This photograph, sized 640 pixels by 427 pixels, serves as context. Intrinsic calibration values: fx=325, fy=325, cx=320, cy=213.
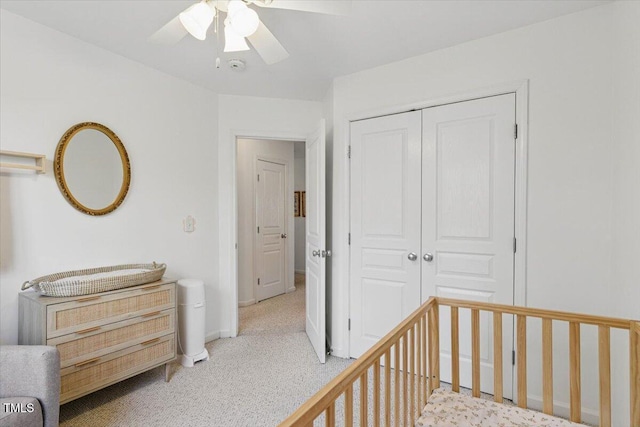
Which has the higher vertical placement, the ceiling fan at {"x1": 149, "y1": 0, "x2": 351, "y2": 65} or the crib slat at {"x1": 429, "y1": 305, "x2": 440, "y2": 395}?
the ceiling fan at {"x1": 149, "y1": 0, "x2": 351, "y2": 65}

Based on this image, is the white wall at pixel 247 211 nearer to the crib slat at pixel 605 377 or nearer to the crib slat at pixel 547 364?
the crib slat at pixel 547 364

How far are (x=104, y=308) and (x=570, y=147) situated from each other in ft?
9.41

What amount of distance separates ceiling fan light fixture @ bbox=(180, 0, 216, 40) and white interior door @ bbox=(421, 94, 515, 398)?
5.11 ft

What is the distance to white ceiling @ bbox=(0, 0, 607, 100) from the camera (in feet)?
5.79

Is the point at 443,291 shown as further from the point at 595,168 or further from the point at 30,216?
the point at 30,216

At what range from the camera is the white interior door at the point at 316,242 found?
2602 mm

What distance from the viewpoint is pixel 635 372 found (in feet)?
4.12

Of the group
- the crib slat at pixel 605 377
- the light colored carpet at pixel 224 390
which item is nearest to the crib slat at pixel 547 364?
the crib slat at pixel 605 377

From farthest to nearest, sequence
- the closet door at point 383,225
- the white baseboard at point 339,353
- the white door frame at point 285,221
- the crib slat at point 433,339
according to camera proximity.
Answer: the white door frame at point 285,221 < the white baseboard at point 339,353 < the closet door at point 383,225 < the crib slat at point 433,339

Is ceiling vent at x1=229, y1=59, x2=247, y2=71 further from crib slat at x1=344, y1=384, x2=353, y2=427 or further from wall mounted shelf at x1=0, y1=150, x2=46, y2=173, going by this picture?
crib slat at x1=344, y1=384, x2=353, y2=427

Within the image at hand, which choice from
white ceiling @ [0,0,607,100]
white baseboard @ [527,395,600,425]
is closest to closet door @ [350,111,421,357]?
white ceiling @ [0,0,607,100]

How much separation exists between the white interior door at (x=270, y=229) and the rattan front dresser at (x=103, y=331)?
2.12 meters

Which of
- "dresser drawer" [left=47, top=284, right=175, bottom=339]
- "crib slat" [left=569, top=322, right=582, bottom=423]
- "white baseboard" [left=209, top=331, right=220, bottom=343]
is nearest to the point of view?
"crib slat" [left=569, top=322, right=582, bottom=423]

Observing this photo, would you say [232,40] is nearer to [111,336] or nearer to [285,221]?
[111,336]
